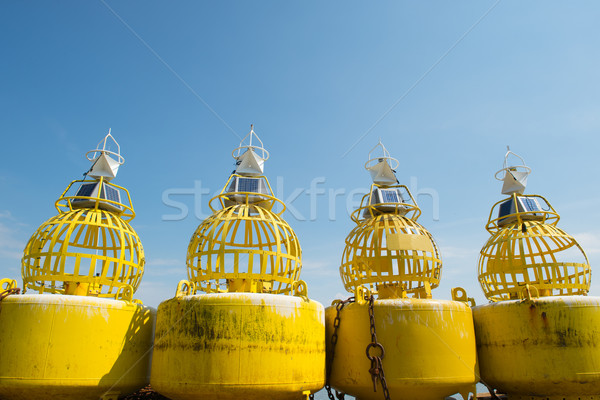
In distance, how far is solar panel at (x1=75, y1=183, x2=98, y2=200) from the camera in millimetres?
12078

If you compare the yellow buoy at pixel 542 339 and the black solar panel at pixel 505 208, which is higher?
the black solar panel at pixel 505 208

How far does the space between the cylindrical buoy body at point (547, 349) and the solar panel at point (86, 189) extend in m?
11.9

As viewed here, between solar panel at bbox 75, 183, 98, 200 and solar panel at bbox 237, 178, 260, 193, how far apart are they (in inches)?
169

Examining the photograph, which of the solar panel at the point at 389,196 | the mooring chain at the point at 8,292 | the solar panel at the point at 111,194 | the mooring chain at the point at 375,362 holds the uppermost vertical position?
the solar panel at the point at 389,196

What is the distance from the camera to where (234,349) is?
870 cm

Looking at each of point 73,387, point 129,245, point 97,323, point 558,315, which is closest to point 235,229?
point 129,245

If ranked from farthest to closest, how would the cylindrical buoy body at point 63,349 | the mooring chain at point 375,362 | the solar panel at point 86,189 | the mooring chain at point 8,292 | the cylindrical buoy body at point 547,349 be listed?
the solar panel at point 86,189 → the cylindrical buoy body at point 547,349 → the mooring chain at point 8,292 → the mooring chain at point 375,362 → the cylindrical buoy body at point 63,349

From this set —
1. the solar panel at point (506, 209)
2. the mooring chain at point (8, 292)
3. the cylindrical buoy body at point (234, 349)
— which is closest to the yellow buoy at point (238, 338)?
the cylindrical buoy body at point (234, 349)

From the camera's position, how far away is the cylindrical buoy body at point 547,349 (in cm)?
1016

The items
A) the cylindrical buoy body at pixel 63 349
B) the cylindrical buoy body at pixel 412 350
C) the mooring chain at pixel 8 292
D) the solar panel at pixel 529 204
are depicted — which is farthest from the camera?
the solar panel at pixel 529 204

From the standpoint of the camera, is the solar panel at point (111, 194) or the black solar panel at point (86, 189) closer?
the black solar panel at point (86, 189)

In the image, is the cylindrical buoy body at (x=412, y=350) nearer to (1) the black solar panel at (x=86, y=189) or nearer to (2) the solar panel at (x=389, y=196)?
(2) the solar panel at (x=389, y=196)

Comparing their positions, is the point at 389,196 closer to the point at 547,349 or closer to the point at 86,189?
the point at 547,349

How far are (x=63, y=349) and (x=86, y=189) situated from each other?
4.87 metres
